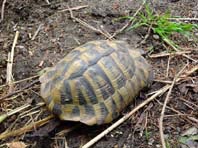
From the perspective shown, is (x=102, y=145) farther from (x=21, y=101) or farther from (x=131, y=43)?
(x=131, y=43)

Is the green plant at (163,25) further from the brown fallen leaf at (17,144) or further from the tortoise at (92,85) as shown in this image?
the brown fallen leaf at (17,144)

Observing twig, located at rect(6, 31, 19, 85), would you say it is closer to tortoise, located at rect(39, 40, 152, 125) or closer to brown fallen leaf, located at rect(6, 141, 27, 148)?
tortoise, located at rect(39, 40, 152, 125)

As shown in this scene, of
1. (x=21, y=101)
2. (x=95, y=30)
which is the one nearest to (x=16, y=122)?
(x=21, y=101)

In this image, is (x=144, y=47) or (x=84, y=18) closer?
(x=144, y=47)

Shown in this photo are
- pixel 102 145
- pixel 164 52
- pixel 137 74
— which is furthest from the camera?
pixel 164 52

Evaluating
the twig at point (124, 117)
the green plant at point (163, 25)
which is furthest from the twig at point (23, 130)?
the green plant at point (163, 25)

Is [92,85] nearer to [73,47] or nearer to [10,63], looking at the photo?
[73,47]

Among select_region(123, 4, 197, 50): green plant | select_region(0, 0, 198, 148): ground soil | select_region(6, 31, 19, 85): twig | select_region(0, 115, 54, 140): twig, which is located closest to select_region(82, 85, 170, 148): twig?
select_region(0, 0, 198, 148): ground soil
